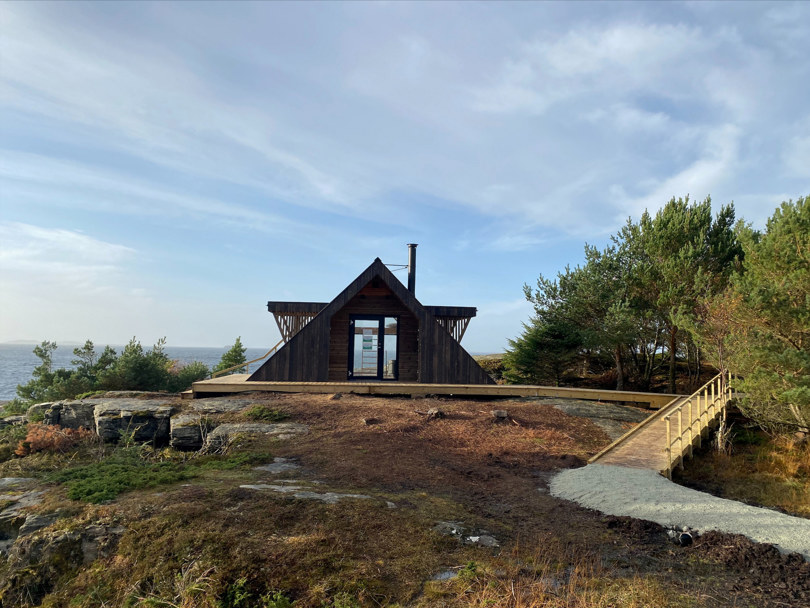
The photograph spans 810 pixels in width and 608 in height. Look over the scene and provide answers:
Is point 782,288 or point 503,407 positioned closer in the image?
point 782,288

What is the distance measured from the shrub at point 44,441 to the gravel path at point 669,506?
33.7ft

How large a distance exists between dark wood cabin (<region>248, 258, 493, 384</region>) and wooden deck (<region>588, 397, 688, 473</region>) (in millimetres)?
6431

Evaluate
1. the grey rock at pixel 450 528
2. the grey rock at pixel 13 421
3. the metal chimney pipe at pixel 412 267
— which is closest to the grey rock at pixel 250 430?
the grey rock at pixel 450 528

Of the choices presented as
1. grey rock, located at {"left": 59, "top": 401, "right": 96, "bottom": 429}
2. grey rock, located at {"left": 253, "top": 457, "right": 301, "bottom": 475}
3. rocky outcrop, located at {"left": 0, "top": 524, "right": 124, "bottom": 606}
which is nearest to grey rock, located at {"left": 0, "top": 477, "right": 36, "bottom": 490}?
rocky outcrop, located at {"left": 0, "top": 524, "right": 124, "bottom": 606}

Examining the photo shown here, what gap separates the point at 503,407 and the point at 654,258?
10.8m

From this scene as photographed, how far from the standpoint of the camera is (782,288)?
11.5 metres

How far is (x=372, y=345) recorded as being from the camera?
1902 cm

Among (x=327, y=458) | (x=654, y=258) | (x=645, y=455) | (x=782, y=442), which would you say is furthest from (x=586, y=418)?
(x=654, y=258)

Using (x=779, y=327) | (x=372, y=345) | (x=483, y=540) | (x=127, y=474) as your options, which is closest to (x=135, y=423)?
(x=127, y=474)

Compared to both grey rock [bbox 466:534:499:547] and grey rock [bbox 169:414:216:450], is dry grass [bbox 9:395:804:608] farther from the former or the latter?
grey rock [bbox 169:414:216:450]

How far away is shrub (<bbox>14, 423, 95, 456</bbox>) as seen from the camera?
34.1 feet

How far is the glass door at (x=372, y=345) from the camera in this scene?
18.9 metres

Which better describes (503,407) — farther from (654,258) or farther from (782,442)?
(654,258)

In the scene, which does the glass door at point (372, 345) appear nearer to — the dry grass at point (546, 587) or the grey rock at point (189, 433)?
the grey rock at point (189, 433)
